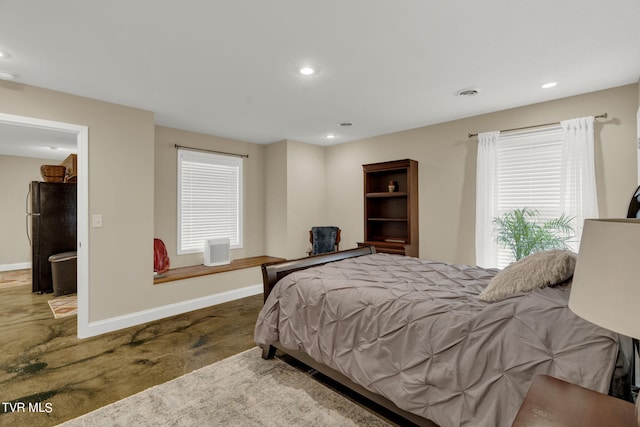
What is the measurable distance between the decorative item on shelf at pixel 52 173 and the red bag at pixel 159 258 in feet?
9.54

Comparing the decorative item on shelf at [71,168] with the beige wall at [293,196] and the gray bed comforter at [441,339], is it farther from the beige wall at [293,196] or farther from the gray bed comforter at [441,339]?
the gray bed comforter at [441,339]

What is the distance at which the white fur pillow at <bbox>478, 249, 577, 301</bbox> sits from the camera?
1.76 meters

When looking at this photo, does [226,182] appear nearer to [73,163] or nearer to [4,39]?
[73,163]

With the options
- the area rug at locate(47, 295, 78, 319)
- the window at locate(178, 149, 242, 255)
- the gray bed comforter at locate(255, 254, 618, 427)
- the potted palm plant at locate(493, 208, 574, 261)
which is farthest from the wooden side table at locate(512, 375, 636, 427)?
the area rug at locate(47, 295, 78, 319)

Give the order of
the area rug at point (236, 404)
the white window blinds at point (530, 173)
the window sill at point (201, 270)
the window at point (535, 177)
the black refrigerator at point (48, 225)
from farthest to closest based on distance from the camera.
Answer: the black refrigerator at point (48, 225), the window sill at point (201, 270), the white window blinds at point (530, 173), the window at point (535, 177), the area rug at point (236, 404)

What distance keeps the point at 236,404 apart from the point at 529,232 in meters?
3.36

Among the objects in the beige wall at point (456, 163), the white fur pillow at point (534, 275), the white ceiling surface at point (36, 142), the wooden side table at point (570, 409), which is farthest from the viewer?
the white ceiling surface at point (36, 142)

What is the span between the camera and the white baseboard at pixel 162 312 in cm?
326

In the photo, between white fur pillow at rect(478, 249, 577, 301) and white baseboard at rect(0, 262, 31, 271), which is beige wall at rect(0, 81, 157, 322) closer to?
white fur pillow at rect(478, 249, 577, 301)

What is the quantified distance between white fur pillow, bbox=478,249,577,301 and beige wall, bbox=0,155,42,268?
9.03 meters

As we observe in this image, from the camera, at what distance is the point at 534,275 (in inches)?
69.8

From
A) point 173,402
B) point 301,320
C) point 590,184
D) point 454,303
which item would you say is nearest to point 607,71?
point 590,184

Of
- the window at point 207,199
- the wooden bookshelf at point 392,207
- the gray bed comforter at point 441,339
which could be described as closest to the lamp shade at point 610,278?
the gray bed comforter at point 441,339

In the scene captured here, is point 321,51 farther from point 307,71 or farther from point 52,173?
point 52,173
